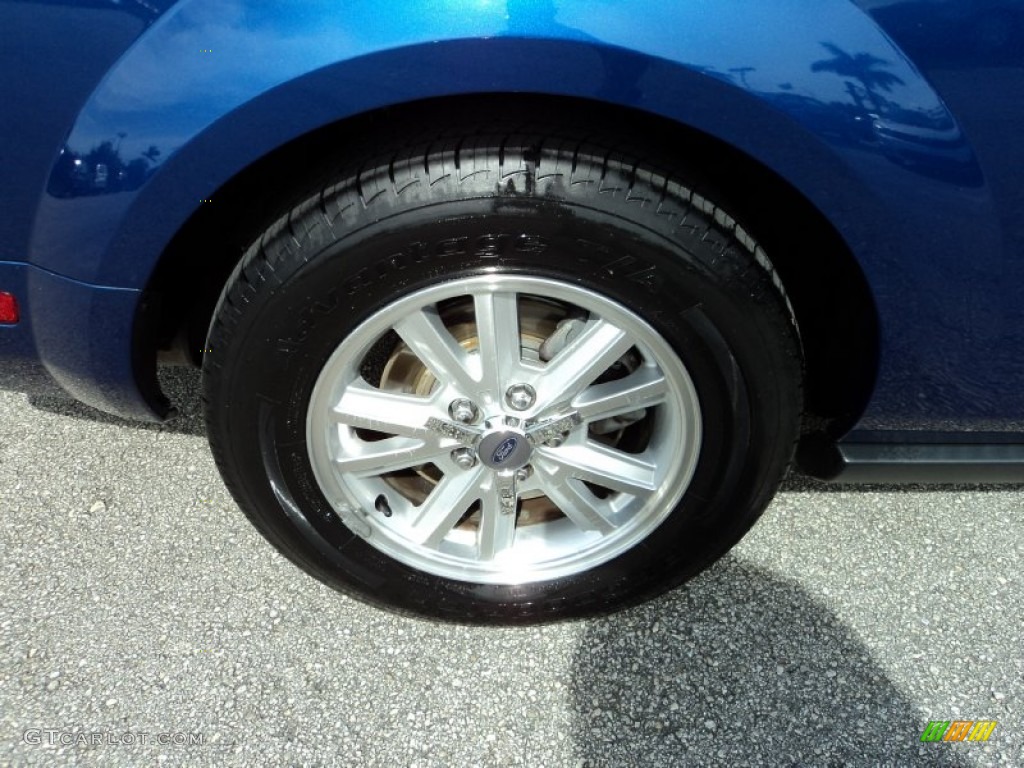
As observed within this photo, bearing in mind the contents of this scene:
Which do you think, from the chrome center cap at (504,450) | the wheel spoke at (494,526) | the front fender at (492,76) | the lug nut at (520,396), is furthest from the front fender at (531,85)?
the wheel spoke at (494,526)

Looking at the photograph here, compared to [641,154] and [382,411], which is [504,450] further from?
[641,154]

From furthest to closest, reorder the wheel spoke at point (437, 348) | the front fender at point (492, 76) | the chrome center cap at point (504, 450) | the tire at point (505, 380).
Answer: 1. the chrome center cap at point (504, 450)
2. the wheel spoke at point (437, 348)
3. the tire at point (505, 380)
4. the front fender at point (492, 76)

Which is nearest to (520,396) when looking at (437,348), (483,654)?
(437,348)

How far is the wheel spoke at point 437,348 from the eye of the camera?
150 cm

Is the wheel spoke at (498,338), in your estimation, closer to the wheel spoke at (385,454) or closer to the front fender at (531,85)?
the wheel spoke at (385,454)

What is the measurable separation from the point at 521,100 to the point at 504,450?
663 millimetres

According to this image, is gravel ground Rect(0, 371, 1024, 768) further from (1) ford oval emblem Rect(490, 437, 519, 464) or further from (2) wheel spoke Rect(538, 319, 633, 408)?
(2) wheel spoke Rect(538, 319, 633, 408)

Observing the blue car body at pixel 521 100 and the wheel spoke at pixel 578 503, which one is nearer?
the blue car body at pixel 521 100

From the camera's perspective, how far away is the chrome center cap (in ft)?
5.30

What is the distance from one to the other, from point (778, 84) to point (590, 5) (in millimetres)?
314

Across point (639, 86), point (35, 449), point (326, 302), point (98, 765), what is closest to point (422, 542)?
point (326, 302)

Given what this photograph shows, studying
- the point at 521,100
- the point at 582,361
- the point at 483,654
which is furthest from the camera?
the point at 483,654

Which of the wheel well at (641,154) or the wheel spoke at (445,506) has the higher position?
the wheel well at (641,154)

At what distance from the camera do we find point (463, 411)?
1.60 metres
